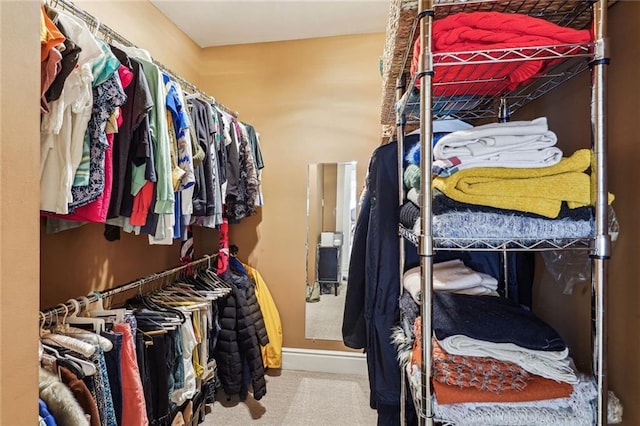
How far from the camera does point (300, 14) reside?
2.36 meters

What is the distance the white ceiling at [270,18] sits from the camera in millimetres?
2244

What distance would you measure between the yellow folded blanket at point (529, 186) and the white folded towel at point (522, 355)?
1.15 feet

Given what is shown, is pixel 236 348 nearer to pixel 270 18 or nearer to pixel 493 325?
pixel 493 325

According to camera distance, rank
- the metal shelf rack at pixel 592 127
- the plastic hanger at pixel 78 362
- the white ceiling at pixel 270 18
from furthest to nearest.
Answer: the white ceiling at pixel 270 18
the plastic hanger at pixel 78 362
the metal shelf rack at pixel 592 127

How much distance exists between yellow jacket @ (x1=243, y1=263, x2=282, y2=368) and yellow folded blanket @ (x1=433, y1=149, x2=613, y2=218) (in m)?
2.08

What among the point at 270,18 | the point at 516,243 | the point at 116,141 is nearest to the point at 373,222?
the point at 516,243

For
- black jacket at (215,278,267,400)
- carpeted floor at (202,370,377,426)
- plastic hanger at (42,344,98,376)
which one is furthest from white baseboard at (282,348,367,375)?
plastic hanger at (42,344,98,376)

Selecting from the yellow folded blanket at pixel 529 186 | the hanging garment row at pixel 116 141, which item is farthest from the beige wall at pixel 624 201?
the hanging garment row at pixel 116 141

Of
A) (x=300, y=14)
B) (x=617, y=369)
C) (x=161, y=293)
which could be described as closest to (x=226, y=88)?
(x=300, y=14)

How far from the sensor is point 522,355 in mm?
832

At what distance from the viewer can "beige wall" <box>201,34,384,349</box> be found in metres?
2.62

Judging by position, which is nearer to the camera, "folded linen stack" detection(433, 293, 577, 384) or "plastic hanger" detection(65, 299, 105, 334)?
"folded linen stack" detection(433, 293, 577, 384)

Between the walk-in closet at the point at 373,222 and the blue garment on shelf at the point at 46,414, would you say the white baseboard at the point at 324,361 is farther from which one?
the blue garment on shelf at the point at 46,414

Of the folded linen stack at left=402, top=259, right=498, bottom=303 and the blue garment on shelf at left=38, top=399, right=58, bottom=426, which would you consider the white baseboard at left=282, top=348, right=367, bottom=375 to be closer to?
the folded linen stack at left=402, top=259, right=498, bottom=303
